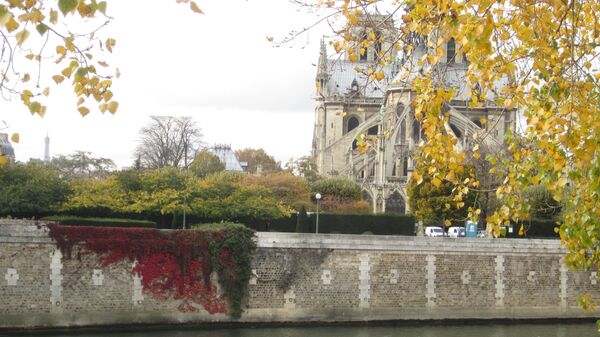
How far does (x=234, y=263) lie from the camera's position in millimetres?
24188

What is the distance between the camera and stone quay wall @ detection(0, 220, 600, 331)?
22.5 meters

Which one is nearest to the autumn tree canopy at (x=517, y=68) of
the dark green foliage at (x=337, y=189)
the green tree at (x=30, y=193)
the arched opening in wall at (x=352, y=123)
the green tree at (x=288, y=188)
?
the green tree at (x=30, y=193)

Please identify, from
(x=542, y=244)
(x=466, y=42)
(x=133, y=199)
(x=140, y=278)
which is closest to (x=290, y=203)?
(x=133, y=199)

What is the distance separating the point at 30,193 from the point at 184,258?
8196mm

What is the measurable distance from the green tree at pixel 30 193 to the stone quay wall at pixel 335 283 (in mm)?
6742

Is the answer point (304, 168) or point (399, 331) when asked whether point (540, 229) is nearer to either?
point (399, 331)

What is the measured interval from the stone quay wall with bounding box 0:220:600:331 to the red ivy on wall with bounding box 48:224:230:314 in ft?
0.95

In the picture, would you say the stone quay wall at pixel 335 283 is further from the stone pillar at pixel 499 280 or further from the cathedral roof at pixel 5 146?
the cathedral roof at pixel 5 146

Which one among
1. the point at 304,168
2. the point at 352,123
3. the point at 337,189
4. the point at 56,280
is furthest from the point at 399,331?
the point at 352,123

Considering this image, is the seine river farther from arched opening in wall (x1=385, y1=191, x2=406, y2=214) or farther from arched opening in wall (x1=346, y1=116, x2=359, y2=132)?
arched opening in wall (x1=346, y1=116, x2=359, y2=132)

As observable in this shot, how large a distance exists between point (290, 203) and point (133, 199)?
49.3 feet

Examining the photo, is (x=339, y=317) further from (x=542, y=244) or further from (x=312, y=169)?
(x=312, y=169)

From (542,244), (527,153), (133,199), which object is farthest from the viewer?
(133,199)

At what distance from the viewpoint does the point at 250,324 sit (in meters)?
24.1
